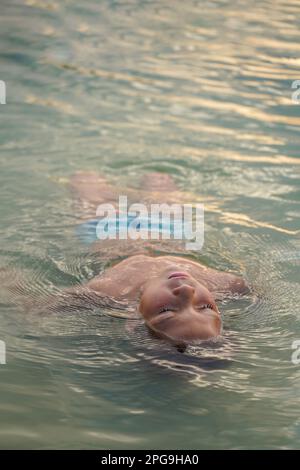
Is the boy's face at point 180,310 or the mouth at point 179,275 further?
the mouth at point 179,275

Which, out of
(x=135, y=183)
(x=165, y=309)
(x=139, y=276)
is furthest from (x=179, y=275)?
(x=135, y=183)

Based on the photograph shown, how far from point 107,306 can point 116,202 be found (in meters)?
1.73

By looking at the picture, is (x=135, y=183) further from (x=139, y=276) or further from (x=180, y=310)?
(x=180, y=310)

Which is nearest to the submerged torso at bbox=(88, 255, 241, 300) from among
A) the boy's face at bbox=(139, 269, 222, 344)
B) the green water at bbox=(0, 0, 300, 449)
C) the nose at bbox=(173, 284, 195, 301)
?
the green water at bbox=(0, 0, 300, 449)

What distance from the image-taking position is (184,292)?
4.16m

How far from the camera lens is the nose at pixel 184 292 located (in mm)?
4160

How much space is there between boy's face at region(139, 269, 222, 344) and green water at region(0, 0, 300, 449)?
103 millimetres

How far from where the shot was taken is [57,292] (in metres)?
4.98

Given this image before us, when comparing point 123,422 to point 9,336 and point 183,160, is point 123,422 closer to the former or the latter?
point 9,336

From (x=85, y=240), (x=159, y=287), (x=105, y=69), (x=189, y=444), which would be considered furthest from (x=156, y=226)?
(x=105, y=69)

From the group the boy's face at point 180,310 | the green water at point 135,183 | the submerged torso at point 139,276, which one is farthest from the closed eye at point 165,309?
the submerged torso at point 139,276

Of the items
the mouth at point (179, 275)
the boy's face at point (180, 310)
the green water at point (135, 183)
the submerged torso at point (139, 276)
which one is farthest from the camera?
the submerged torso at point (139, 276)

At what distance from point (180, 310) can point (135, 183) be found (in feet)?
9.00

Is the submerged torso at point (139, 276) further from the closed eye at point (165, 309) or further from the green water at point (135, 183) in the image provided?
the closed eye at point (165, 309)
